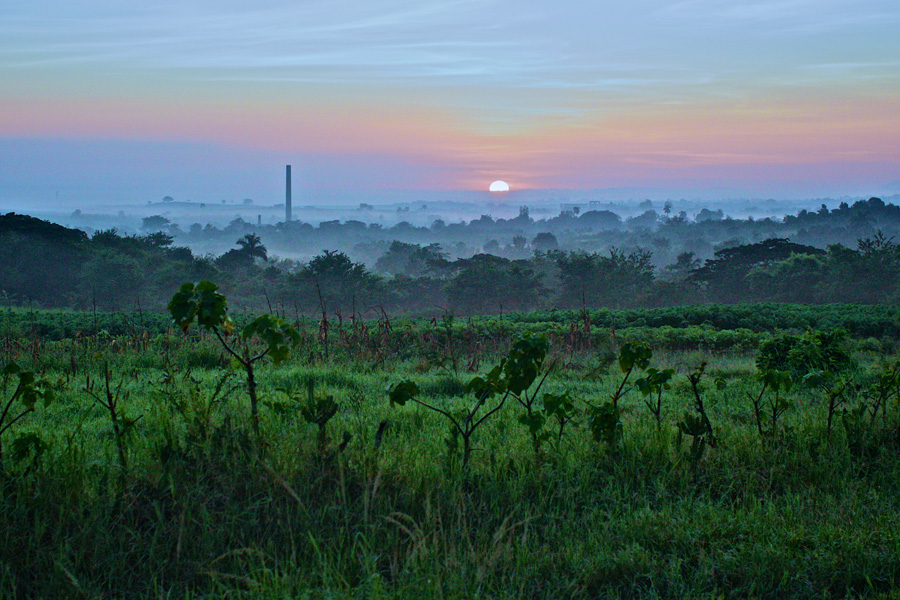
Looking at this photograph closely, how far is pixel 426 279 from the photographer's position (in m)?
51.3

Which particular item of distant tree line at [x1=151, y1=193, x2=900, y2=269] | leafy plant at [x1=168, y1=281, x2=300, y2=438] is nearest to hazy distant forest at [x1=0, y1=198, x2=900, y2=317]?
distant tree line at [x1=151, y1=193, x2=900, y2=269]

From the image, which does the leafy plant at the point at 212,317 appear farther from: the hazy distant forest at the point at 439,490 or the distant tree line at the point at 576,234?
the distant tree line at the point at 576,234

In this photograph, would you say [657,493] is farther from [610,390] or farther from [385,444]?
[610,390]

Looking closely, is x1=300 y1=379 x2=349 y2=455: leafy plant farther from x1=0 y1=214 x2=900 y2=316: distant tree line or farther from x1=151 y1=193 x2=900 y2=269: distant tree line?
x1=151 y1=193 x2=900 y2=269: distant tree line

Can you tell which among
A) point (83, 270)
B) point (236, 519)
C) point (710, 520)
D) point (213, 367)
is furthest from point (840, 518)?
point (83, 270)

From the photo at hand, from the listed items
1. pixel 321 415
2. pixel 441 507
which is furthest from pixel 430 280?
pixel 441 507

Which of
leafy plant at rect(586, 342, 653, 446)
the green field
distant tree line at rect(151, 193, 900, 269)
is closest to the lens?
the green field

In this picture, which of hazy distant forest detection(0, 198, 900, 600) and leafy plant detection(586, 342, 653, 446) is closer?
hazy distant forest detection(0, 198, 900, 600)

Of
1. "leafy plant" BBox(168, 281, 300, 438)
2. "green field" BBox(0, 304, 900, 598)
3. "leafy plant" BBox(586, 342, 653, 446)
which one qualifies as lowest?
"green field" BBox(0, 304, 900, 598)

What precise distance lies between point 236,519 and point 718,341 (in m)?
14.9

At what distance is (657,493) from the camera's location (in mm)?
3621

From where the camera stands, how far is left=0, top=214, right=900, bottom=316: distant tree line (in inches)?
1549

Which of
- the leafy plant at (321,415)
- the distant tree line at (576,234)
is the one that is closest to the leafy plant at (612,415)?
the leafy plant at (321,415)

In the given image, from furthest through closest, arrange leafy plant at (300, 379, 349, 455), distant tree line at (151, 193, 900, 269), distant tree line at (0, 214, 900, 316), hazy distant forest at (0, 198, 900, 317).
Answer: distant tree line at (151, 193, 900, 269) < hazy distant forest at (0, 198, 900, 317) < distant tree line at (0, 214, 900, 316) < leafy plant at (300, 379, 349, 455)
